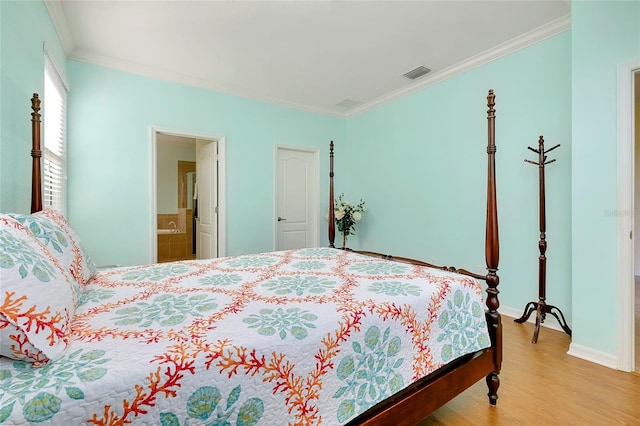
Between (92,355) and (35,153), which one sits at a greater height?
(35,153)

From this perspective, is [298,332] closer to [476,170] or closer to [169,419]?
[169,419]

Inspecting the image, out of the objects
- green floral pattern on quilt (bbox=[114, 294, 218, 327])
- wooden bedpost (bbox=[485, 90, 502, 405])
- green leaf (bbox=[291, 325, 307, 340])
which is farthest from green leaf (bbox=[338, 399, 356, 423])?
wooden bedpost (bbox=[485, 90, 502, 405])

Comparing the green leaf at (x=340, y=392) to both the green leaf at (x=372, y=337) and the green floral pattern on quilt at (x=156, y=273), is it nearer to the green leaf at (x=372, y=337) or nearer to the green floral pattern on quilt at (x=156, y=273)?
the green leaf at (x=372, y=337)

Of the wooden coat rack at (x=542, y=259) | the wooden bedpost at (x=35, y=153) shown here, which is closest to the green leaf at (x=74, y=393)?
the wooden bedpost at (x=35, y=153)

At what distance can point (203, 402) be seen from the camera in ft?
2.68

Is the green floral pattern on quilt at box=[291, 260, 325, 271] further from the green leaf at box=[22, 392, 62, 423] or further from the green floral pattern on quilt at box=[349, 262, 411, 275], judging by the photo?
the green leaf at box=[22, 392, 62, 423]

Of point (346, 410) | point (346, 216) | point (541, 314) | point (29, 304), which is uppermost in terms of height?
point (346, 216)

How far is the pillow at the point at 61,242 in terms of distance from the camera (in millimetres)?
1200

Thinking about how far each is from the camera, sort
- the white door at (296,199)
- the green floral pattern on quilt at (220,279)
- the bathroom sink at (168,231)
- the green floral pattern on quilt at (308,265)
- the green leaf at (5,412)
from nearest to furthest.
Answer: the green leaf at (5,412), the green floral pattern on quilt at (220,279), the green floral pattern on quilt at (308,265), the white door at (296,199), the bathroom sink at (168,231)

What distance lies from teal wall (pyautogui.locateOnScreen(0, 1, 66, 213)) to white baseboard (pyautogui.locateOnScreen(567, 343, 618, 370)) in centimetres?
375

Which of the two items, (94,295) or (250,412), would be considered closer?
(250,412)

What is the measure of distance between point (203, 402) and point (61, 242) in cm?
104

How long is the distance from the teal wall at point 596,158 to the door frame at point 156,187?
3566mm

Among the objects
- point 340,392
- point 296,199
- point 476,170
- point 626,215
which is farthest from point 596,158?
point 296,199
